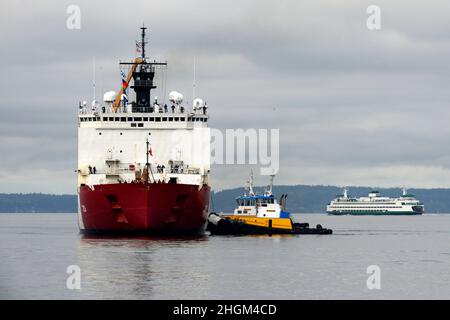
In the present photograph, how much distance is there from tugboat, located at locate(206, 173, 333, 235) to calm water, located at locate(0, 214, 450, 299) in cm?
848

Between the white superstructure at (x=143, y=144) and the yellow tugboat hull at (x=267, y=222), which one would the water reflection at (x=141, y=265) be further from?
the yellow tugboat hull at (x=267, y=222)

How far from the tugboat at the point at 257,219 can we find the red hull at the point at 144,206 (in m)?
14.0

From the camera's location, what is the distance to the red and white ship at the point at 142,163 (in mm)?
88000

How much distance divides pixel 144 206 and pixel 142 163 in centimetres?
923

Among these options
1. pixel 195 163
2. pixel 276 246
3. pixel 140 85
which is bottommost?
pixel 276 246

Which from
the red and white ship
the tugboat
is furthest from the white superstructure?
the tugboat

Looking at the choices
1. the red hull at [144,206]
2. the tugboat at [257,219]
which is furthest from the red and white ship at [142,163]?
the tugboat at [257,219]

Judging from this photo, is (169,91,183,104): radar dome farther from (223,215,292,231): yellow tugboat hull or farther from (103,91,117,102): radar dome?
(223,215,292,231): yellow tugboat hull

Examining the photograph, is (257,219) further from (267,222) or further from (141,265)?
(141,265)

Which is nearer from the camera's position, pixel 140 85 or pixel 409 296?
pixel 409 296

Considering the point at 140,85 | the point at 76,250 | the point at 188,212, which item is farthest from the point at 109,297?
the point at 140,85

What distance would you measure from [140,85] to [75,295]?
52.6m
